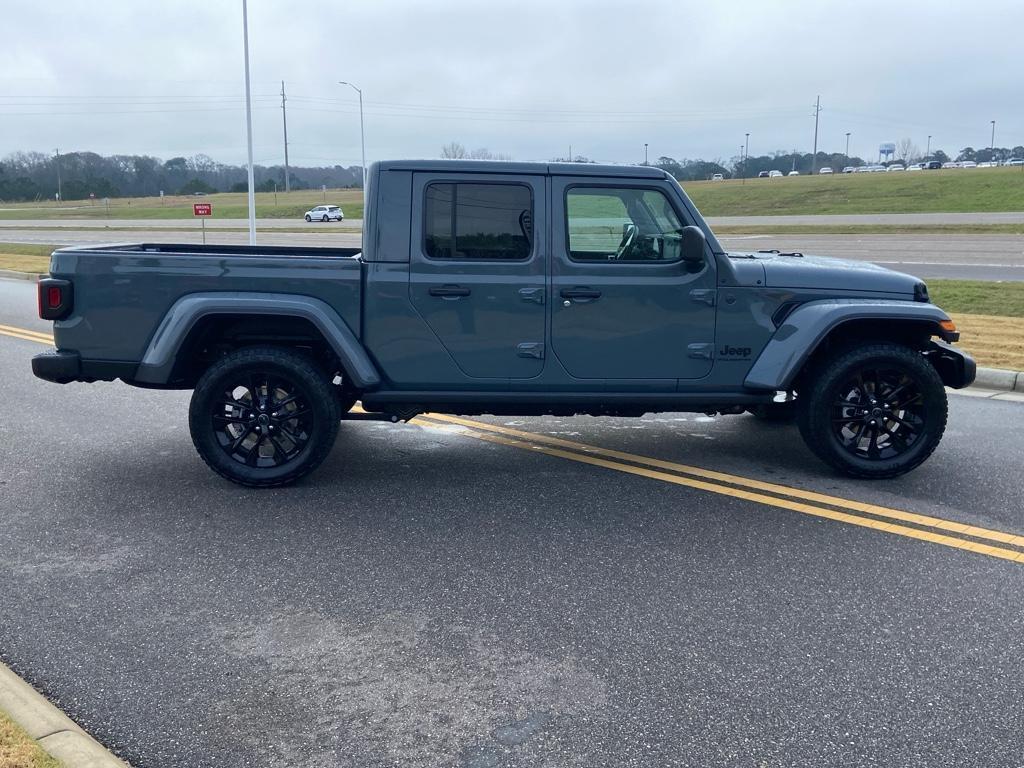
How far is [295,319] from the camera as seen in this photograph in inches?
228

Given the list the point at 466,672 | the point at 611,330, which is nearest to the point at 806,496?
the point at 611,330

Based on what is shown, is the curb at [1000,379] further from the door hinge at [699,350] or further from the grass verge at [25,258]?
the grass verge at [25,258]

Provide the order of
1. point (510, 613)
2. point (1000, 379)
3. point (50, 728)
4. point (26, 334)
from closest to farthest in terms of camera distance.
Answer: point (50, 728) < point (510, 613) < point (1000, 379) < point (26, 334)

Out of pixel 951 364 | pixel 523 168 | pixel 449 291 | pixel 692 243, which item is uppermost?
pixel 523 168

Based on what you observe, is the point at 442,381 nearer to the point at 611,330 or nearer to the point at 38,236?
the point at 611,330

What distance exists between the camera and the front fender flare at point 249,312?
5641 millimetres

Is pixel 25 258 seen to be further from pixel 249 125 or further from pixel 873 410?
pixel 873 410

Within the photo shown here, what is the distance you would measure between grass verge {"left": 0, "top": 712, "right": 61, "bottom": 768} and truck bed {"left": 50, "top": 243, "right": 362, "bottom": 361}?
3098 mm

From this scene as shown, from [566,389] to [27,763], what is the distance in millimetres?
3704

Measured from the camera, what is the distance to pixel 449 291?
5750 mm

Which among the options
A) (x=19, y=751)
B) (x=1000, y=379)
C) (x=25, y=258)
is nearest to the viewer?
(x=19, y=751)

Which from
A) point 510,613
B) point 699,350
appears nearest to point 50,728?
point 510,613

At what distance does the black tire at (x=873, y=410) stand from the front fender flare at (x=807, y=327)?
0.84 ft

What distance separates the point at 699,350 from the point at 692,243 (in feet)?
2.22
